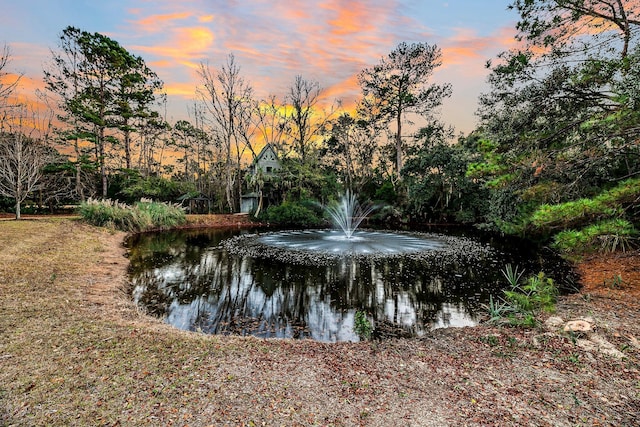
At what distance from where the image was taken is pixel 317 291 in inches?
279

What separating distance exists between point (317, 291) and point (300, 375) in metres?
4.06

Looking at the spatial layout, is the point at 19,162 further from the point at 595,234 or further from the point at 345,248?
the point at 595,234

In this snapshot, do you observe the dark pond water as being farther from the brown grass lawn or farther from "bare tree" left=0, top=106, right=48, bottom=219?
"bare tree" left=0, top=106, right=48, bottom=219

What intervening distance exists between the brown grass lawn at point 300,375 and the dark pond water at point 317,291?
957mm

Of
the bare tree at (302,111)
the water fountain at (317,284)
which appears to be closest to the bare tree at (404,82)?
the bare tree at (302,111)

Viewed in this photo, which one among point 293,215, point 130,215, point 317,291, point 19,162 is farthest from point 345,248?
point 19,162

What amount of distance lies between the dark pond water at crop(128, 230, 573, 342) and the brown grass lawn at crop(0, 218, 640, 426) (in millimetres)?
957

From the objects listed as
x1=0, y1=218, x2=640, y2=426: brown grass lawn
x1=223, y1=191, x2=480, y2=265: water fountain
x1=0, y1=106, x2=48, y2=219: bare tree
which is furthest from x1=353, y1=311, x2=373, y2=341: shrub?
x1=0, y1=106, x2=48, y2=219: bare tree

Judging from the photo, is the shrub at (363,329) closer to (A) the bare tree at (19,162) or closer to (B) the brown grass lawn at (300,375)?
(B) the brown grass lawn at (300,375)

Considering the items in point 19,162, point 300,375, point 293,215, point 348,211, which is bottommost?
point 300,375

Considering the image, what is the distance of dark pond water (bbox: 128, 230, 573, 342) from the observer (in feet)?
17.2

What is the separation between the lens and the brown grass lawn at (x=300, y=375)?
237 centimetres

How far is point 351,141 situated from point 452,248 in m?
24.0

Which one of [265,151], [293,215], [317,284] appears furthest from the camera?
[265,151]
